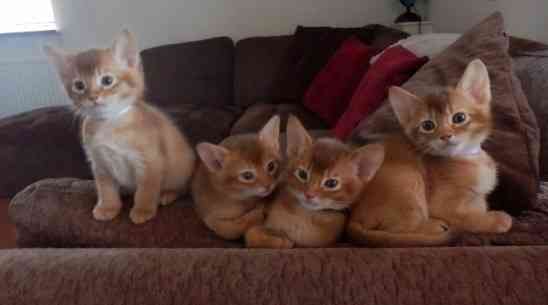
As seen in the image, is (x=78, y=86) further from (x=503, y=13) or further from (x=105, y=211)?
(x=503, y=13)

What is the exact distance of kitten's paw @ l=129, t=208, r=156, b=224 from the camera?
978mm

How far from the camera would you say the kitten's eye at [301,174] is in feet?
2.87

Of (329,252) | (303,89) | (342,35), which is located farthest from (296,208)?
(342,35)

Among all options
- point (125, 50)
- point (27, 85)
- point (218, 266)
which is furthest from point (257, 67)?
point (218, 266)

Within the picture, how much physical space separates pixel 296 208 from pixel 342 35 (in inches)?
90.5

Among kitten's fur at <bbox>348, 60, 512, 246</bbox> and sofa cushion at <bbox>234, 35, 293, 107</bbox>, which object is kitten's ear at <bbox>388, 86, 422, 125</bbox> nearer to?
kitten's fur at <bbox>348, 60, 512, 246</bbox>

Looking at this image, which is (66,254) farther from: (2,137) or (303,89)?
(303,89)

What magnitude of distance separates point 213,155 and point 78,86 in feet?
1.21

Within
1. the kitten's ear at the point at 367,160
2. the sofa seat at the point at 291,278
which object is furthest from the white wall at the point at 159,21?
the sofa seat at the point at 291,278

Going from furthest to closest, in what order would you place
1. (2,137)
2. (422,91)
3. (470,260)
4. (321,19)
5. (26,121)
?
(321,19), (26,121), (2,137), (422,91), (470,260)

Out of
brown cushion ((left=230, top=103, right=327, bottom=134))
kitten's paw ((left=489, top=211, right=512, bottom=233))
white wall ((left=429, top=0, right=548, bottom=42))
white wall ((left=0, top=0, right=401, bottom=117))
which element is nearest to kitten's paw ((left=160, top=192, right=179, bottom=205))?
kitten's paw ((left=489, top=211, right=512, bottom=233))

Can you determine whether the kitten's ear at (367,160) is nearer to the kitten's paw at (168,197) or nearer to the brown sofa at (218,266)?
the brown sofa at (218,266)

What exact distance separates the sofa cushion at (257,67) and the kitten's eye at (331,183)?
2.25 m

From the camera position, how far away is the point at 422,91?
39.9 inches
